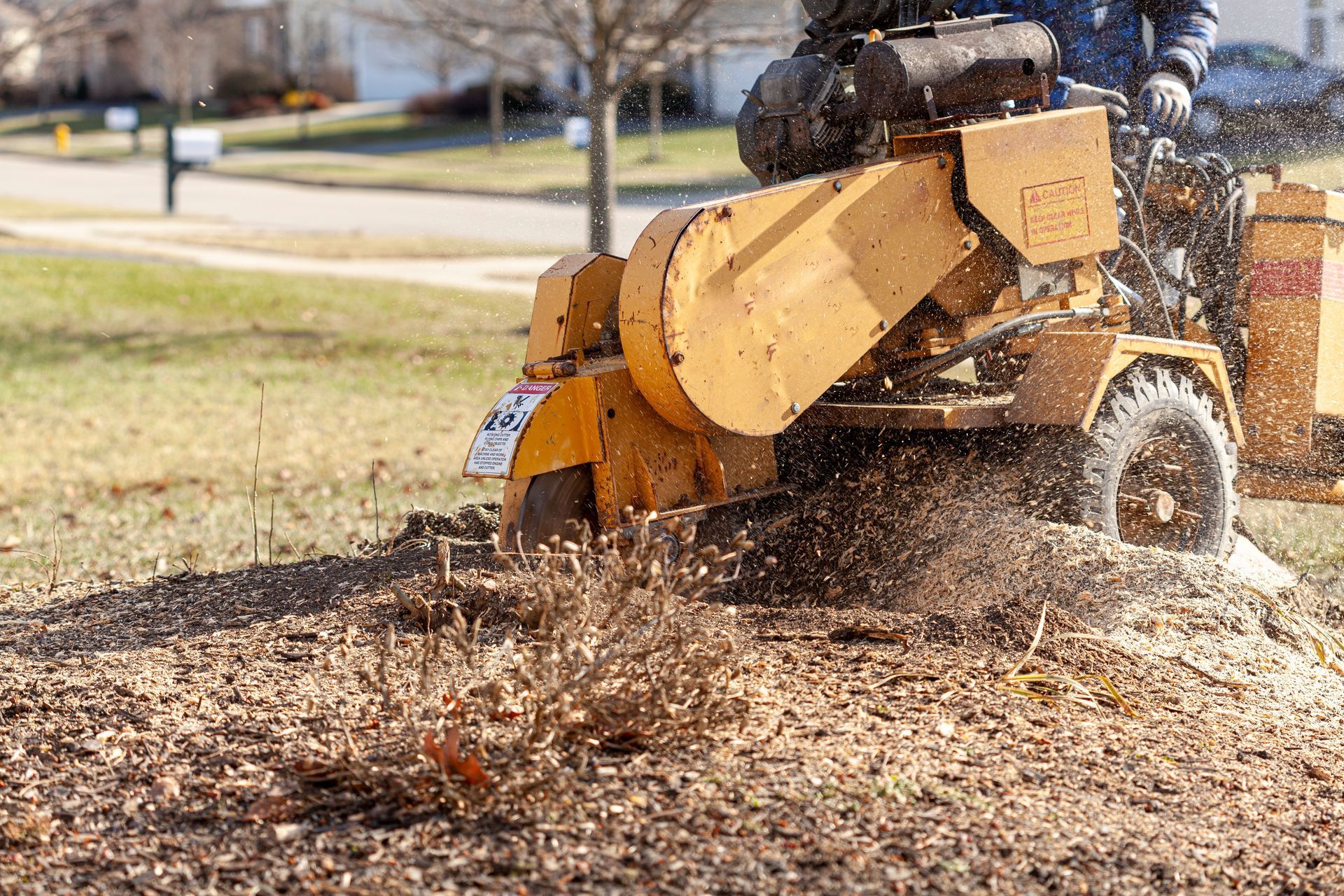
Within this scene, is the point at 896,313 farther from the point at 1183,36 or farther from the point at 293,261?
the point at 293,261

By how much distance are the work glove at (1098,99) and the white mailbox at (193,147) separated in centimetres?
2105

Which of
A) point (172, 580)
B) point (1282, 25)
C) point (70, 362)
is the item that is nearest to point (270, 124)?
point (1282, 25)

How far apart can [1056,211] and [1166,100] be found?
43.6 inches

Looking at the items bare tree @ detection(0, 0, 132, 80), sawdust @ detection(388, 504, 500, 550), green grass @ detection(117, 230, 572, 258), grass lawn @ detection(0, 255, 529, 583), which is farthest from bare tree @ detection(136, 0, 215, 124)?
sawdust @ detection(388, 504, 500, 550)

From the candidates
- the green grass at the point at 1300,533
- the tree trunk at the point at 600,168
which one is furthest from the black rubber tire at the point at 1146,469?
the tree trunk at the point at 600,168

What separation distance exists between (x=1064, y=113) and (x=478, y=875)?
122 inches

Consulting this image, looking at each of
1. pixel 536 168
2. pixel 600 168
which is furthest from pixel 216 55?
pixel 600 168

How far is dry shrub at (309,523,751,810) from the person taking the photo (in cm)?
290

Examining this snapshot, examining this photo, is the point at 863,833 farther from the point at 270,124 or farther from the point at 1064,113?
the point at 270,124

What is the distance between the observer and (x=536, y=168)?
100 feet

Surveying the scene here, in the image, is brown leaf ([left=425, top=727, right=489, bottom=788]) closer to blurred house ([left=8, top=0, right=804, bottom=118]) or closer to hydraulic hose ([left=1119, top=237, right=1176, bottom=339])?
hydraulic hose ([left=1119, top=237, right=1176, bottom=339])

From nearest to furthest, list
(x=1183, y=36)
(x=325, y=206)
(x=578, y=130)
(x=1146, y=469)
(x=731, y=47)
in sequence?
1. (x=1146, y=469)
2. (x=1183, y=36)
3. (x=731, y=47)
4. (x=578, y=130)
5. (x=325, y=206)

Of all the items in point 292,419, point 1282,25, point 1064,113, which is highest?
point 1282,25

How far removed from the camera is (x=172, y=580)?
5086mm
